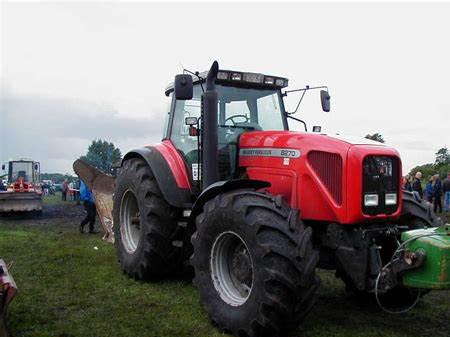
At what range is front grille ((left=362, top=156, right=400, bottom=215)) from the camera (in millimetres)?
4918

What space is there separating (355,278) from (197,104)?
10.3ft

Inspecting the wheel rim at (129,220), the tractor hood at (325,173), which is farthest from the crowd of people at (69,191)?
the tractor hood at (325,173)

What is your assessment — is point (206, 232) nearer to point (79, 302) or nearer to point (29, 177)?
point (79, 302)

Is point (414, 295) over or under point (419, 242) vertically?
under

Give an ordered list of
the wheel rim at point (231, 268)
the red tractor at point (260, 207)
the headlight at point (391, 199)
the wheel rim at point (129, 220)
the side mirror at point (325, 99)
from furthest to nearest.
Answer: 1. the wheel rim at point (129, 220)
2. the side mirror at point (325, 99)
3. the headlight at point (391, 199)
4. the wheel rim at point (231, 268)
5. the red tractor at point (260, 207)

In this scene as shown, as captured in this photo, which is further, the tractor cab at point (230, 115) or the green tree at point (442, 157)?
the green tree at point (442, 157)

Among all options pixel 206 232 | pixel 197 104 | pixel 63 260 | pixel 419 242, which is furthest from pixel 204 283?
pixel 63 260

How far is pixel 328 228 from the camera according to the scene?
197 inches

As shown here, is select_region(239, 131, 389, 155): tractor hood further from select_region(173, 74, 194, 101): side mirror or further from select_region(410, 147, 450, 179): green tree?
select_region(410, 147, 450, 179): green tree

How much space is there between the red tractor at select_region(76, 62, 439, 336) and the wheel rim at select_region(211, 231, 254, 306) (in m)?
0.01

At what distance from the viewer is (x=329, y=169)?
16.5 ft

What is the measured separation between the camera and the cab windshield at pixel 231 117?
615 centimetres

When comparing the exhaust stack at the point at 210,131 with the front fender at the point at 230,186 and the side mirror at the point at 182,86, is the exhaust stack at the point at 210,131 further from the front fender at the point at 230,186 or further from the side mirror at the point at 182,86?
the front fender at the point at 230,186

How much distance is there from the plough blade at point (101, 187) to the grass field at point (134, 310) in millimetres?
2618
